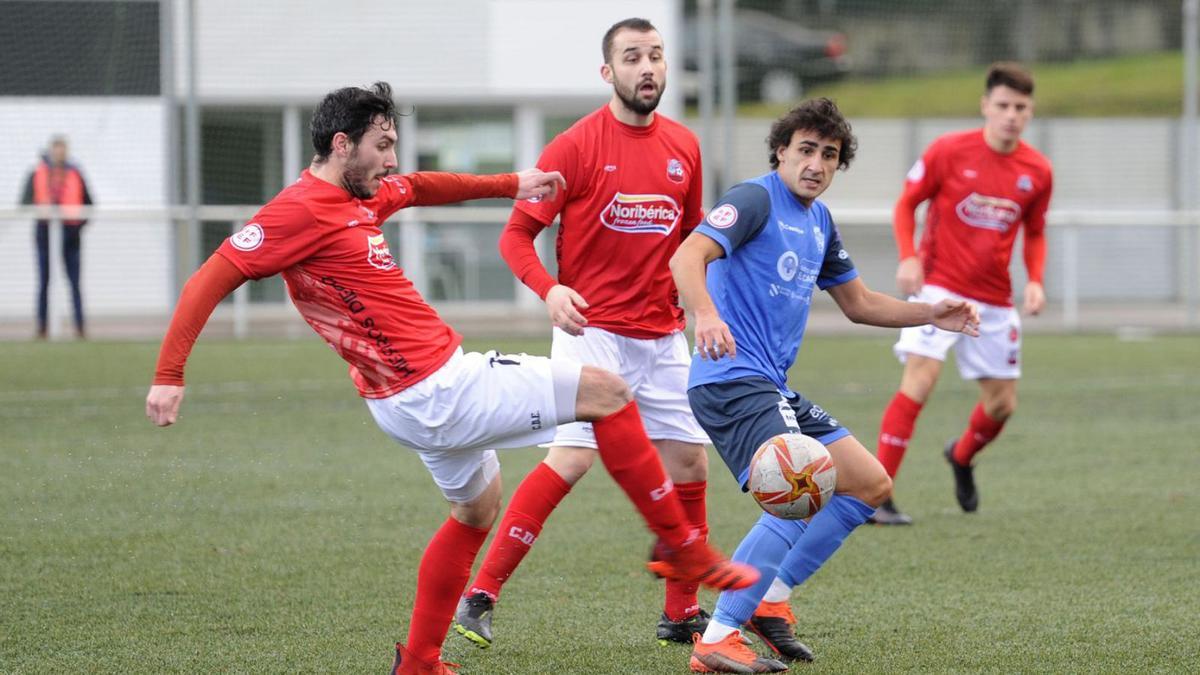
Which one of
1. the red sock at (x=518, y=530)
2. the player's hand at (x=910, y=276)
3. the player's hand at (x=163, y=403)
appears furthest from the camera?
the player's hand at (x=910, y=276)

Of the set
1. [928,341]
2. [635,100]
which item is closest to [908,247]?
[928,341]

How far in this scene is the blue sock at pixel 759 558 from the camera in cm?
466

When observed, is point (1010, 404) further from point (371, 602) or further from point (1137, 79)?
point (1137, 79)

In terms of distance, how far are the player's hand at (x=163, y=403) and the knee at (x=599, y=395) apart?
42.5 inches

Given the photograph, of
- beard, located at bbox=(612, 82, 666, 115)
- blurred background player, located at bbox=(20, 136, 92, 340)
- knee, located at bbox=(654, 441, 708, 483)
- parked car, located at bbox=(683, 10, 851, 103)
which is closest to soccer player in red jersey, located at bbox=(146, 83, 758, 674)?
knee, located at bbox=(654, 441, 708, 483)

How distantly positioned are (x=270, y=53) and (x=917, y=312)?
14.2 meters

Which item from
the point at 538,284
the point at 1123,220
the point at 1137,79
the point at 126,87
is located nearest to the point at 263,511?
the point at 538,284

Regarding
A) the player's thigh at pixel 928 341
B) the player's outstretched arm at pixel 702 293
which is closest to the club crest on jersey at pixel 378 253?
the player's outstretched arm at pixel 702 293

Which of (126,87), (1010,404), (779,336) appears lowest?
(1010,404)

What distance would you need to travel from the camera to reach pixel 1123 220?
56.9 ft

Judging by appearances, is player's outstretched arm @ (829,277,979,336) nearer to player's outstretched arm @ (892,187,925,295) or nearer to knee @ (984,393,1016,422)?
player's outstretched arm @ (892,187,925,295)

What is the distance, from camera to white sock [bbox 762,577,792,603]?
189 inches

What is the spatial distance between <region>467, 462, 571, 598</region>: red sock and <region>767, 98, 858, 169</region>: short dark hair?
4.41ft

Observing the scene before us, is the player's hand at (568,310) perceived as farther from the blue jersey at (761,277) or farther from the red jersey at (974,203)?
the red jersey at (974,203)
